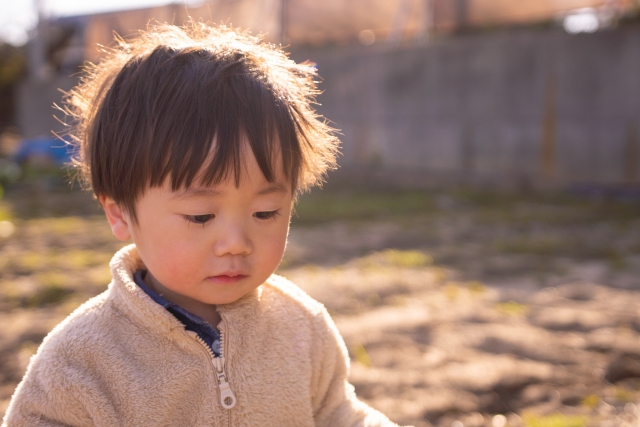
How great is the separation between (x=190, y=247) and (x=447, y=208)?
17.8ft

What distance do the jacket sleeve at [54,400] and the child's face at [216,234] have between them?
255mm

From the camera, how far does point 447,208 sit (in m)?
6.50

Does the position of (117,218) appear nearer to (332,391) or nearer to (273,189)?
(273,189)

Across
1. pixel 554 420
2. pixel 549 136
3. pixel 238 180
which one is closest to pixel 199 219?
pixel 238 180

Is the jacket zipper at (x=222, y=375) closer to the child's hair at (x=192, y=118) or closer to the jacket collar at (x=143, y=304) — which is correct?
the jacket collar at (x=143, y=304)

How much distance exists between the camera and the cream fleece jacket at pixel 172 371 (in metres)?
1.25

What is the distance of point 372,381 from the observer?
2406 mm

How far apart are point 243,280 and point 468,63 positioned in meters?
6.87

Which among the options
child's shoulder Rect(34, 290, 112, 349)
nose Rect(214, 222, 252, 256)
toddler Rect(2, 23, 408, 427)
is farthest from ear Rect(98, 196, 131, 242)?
nose Rect(214, 222, 252, 256)

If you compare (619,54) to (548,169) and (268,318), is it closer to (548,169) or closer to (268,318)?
(548,169)

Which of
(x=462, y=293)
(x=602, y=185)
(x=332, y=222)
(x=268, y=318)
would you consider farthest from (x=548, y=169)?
(x=268, y=318)

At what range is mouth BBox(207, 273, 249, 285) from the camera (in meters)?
1.34

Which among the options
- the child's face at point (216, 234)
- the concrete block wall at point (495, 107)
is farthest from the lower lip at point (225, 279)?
the concrete block wall at point (495, 107)

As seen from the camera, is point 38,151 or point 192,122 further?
point 38,151
